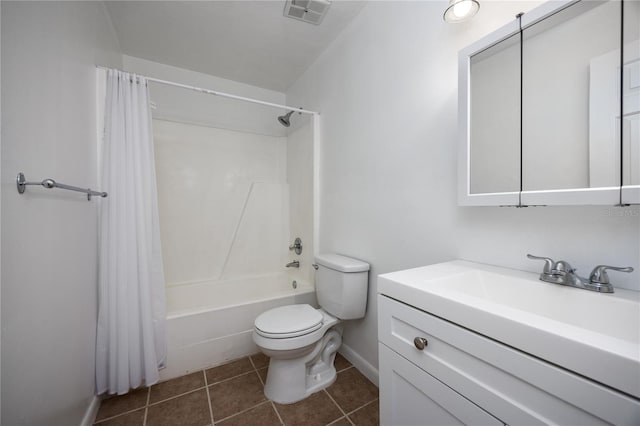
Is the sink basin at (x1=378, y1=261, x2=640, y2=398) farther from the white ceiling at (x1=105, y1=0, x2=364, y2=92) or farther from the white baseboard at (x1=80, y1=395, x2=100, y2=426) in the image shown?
the white ceiling at (x1=105, y1=0, x2=364, y2=92)

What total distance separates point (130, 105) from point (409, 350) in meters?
1.96

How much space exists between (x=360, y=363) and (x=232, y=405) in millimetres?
831

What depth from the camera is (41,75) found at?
2.96ft

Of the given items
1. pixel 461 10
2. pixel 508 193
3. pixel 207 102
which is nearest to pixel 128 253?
pixel 207 102

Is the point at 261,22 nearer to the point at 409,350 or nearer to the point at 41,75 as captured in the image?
the point at 41,75

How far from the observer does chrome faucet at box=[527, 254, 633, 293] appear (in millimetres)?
688

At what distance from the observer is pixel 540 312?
777 millimetres

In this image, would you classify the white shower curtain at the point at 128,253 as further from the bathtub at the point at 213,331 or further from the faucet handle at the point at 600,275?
the faucet handle at the point at 600,275

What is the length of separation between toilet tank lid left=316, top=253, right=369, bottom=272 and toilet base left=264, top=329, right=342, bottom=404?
1.60 ft

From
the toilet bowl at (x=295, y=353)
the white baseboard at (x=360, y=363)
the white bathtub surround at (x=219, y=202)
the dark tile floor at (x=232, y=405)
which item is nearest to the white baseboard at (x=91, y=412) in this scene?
the dark tile floor at (x=232, y=405)

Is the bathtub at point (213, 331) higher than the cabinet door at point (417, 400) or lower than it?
lower

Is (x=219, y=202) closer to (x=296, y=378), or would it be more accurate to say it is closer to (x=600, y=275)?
(x=296, y=378)

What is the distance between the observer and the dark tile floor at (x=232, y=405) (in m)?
1.30

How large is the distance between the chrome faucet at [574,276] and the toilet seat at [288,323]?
1111mm
